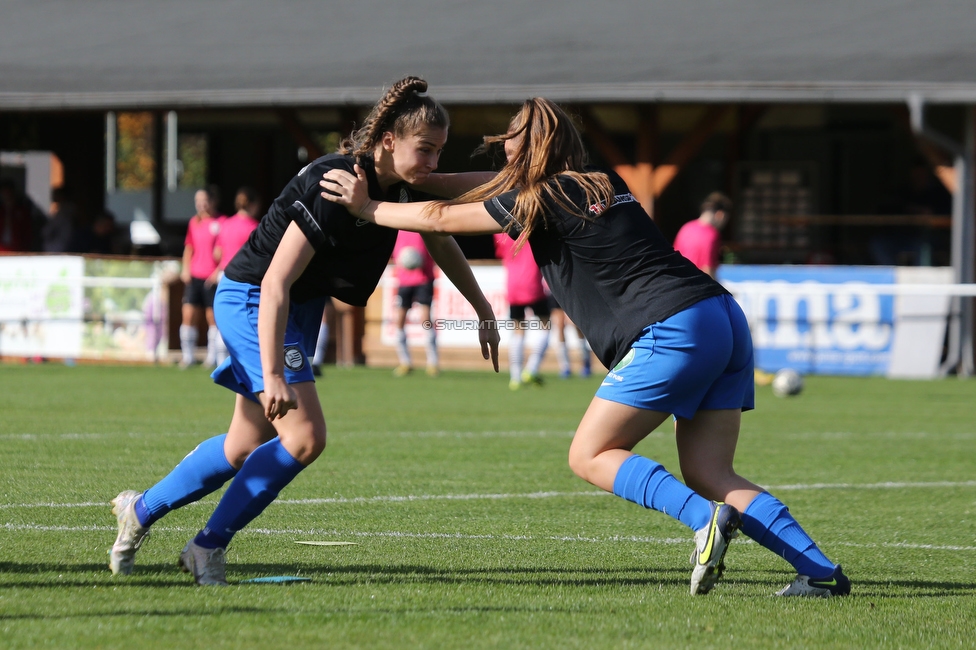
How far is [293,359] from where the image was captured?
4.93 m

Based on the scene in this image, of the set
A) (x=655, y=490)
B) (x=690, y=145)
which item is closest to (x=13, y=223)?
(x=690, y=145)

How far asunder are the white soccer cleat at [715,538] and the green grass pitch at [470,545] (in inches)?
6.2

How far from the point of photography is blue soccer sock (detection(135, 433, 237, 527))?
510 centimetres

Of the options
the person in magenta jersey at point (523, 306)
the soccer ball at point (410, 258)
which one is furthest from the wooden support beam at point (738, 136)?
the soccer ball at point (410, 258)

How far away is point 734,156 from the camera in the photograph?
82.1ft

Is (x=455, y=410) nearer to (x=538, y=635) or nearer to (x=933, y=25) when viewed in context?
(x=538, y=635)

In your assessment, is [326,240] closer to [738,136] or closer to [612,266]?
[612,266]

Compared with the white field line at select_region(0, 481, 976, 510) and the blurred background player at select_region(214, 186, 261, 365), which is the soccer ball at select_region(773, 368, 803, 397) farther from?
the white field line at select_region(0, 481, 976, 510)

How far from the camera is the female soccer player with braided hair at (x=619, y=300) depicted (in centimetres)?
465

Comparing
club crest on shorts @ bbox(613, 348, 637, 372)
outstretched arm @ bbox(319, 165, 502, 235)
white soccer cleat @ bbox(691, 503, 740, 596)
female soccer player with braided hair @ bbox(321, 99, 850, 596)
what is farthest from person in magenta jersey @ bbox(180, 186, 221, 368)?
white soccer cleat @ bbox(691, 503, 740, 596)

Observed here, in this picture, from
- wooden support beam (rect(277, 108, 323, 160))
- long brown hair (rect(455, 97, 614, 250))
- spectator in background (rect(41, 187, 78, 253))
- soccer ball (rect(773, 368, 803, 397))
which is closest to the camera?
long brown hair (rect(455, 97, 614, 250))

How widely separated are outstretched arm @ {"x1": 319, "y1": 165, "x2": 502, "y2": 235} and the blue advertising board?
13487 mm

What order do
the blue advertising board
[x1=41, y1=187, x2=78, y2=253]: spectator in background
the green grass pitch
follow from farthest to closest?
[x1=41, y1=187, x2=78, y2=253]: spectator in background
the blue advertising board
the green grass pitch

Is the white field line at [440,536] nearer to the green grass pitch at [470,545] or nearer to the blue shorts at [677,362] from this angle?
the green grass pitch at [470,545]
